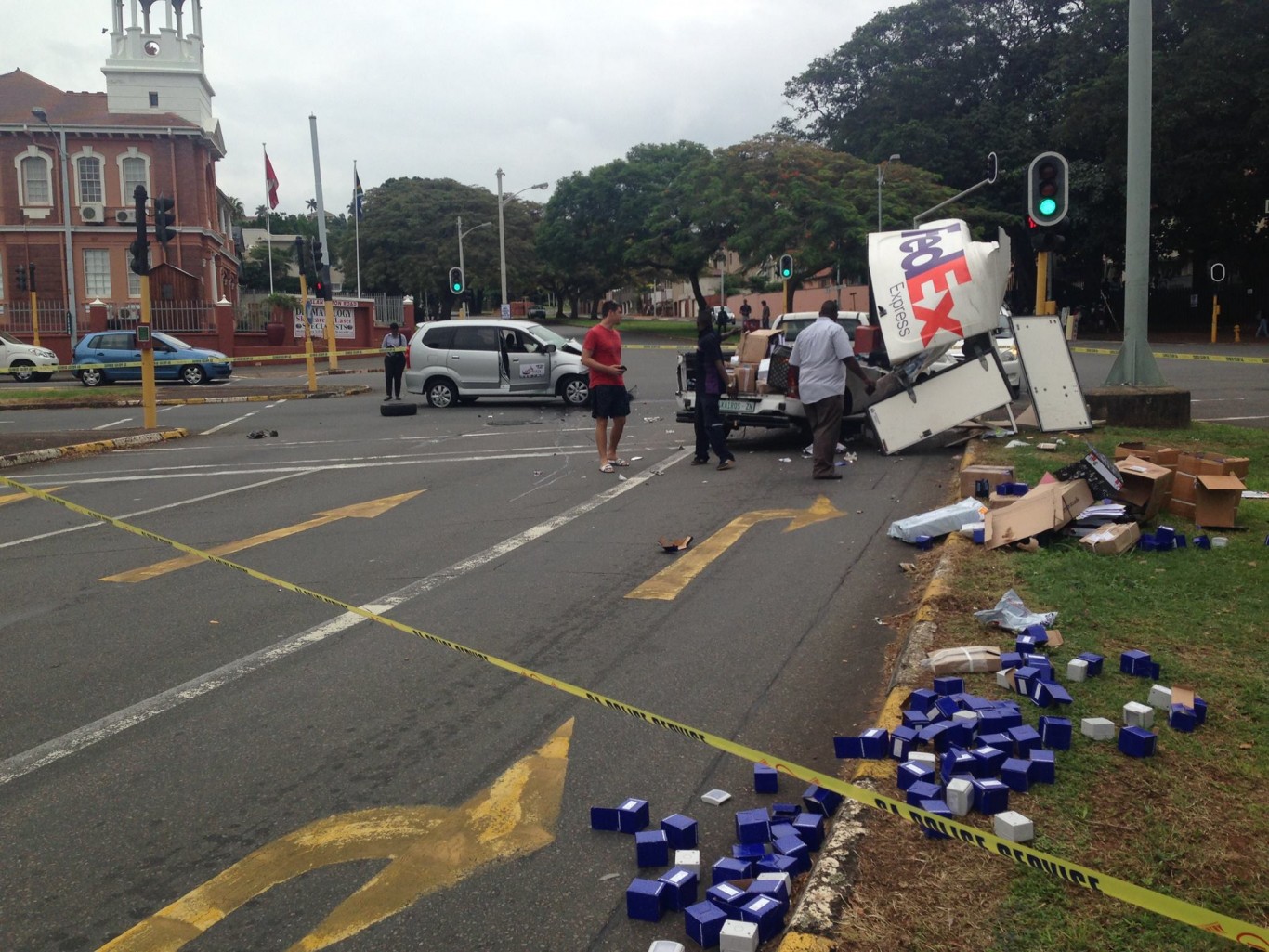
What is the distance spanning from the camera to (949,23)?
5597 cm

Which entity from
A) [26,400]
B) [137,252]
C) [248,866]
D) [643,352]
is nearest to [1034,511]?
[248,866]

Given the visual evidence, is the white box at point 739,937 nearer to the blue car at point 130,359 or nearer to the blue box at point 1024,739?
the blue box at point 1024,739

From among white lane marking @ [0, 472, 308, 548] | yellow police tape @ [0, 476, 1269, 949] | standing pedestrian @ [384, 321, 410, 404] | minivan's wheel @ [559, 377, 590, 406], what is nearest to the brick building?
standing pedestrian @ [384, 321, 410, 404]

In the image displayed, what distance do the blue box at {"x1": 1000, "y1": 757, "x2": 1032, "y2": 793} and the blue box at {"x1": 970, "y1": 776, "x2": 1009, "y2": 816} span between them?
0.42 ft

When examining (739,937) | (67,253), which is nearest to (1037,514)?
(739,937)

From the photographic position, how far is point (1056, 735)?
4.33 m

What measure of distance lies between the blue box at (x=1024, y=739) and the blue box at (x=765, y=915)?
4.44ft

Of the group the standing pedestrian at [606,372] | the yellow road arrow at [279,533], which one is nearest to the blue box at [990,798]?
the yellow road arrow at [279,533]

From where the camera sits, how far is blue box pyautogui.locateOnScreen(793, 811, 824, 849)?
3.82 m

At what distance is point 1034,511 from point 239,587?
5596 mm

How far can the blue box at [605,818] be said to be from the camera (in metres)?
4.09

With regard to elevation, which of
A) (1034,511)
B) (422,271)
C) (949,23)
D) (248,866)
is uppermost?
(949,23)

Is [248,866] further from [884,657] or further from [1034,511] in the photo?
[1034,511]

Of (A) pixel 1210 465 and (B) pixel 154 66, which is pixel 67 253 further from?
(A) pixel 1210 465
